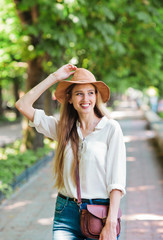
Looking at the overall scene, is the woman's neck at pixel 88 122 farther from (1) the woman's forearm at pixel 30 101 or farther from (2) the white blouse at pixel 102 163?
(1) the woman's forearm at pixel 30 101

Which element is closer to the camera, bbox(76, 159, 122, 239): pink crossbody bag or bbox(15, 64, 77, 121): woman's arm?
bbox(76, 159, 122, 239): pink crossbody bag

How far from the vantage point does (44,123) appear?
9.35ft

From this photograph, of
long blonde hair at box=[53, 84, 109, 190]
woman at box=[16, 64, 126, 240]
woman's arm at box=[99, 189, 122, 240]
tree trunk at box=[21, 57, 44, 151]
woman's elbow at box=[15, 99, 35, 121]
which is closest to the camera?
woman's arm at box=[99, 189, 122, 240]

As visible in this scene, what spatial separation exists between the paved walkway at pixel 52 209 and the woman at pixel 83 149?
255 centimetres

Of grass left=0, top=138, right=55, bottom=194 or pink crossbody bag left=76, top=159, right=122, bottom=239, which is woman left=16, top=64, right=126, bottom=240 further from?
grass left=0, top=138, right=55, bottom=194

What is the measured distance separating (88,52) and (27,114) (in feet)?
29.3

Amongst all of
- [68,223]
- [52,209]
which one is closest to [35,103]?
[52,209]

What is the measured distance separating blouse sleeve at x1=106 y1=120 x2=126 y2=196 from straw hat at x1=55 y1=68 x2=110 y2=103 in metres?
0.39

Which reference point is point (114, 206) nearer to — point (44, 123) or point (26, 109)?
point (44, 123)

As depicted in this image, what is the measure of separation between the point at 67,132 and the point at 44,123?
214mm

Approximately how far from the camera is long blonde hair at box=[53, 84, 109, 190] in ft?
8.77

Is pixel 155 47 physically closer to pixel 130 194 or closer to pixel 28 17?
pixel 28 17

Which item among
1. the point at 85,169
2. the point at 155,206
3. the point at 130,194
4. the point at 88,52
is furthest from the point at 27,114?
the point at 88,52

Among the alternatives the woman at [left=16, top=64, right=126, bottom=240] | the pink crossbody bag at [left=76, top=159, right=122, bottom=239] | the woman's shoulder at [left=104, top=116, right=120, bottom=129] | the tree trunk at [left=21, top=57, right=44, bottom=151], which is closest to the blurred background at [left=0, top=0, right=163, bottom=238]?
the tree trunk at [left=21, top=57, right=44, bottom=151]
